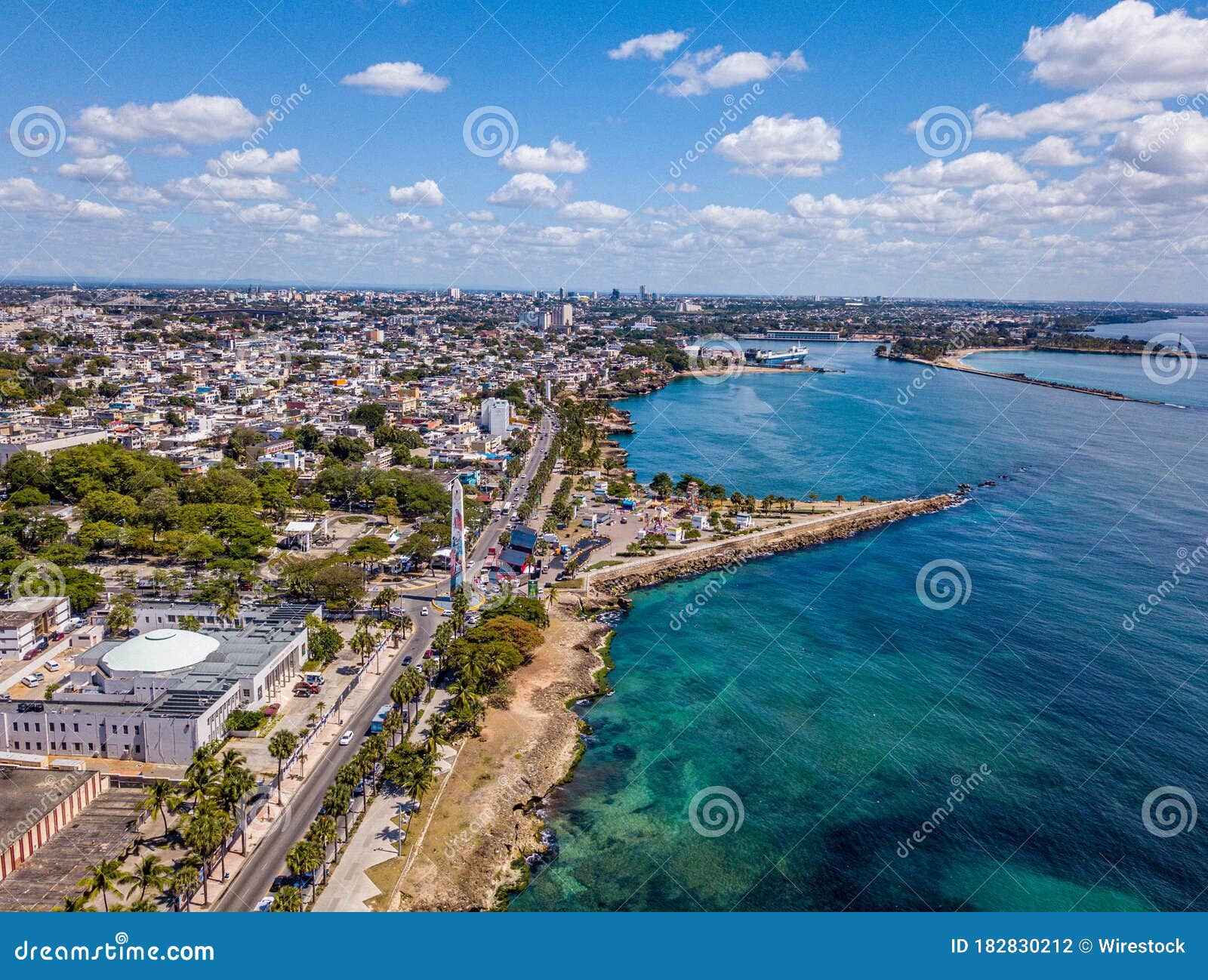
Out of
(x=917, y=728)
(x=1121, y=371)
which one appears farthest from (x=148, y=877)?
(x=1121, y=371)

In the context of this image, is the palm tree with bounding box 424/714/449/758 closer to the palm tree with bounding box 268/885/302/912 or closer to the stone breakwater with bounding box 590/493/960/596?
the palm tree with bounding box 268/885/302/912

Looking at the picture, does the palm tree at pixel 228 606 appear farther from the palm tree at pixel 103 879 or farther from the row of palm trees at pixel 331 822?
the palm tree at pixel 103 879

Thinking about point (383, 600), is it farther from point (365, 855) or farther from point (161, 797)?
point (365, 855)

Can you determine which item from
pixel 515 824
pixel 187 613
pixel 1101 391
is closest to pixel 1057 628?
pixel 515 824

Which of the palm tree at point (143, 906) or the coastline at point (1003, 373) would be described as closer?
the palm tree at point (143, 906)

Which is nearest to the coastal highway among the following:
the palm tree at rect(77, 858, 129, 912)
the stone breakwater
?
the palm tree at rect(77, 858, 129, 912)

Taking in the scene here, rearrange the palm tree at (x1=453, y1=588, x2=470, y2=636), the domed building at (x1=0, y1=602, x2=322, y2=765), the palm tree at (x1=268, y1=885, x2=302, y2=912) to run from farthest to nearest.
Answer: the palm tree at (x1=453, y1=588, x2=470, y2=636)
the domed building at (x1=0, y1=602, x2=322, y2=765)
the palm tree at (x1=268, y1=885, x2=302, y2=912)

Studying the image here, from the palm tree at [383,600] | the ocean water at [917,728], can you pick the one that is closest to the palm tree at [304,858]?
the ocean water at [917,728]
